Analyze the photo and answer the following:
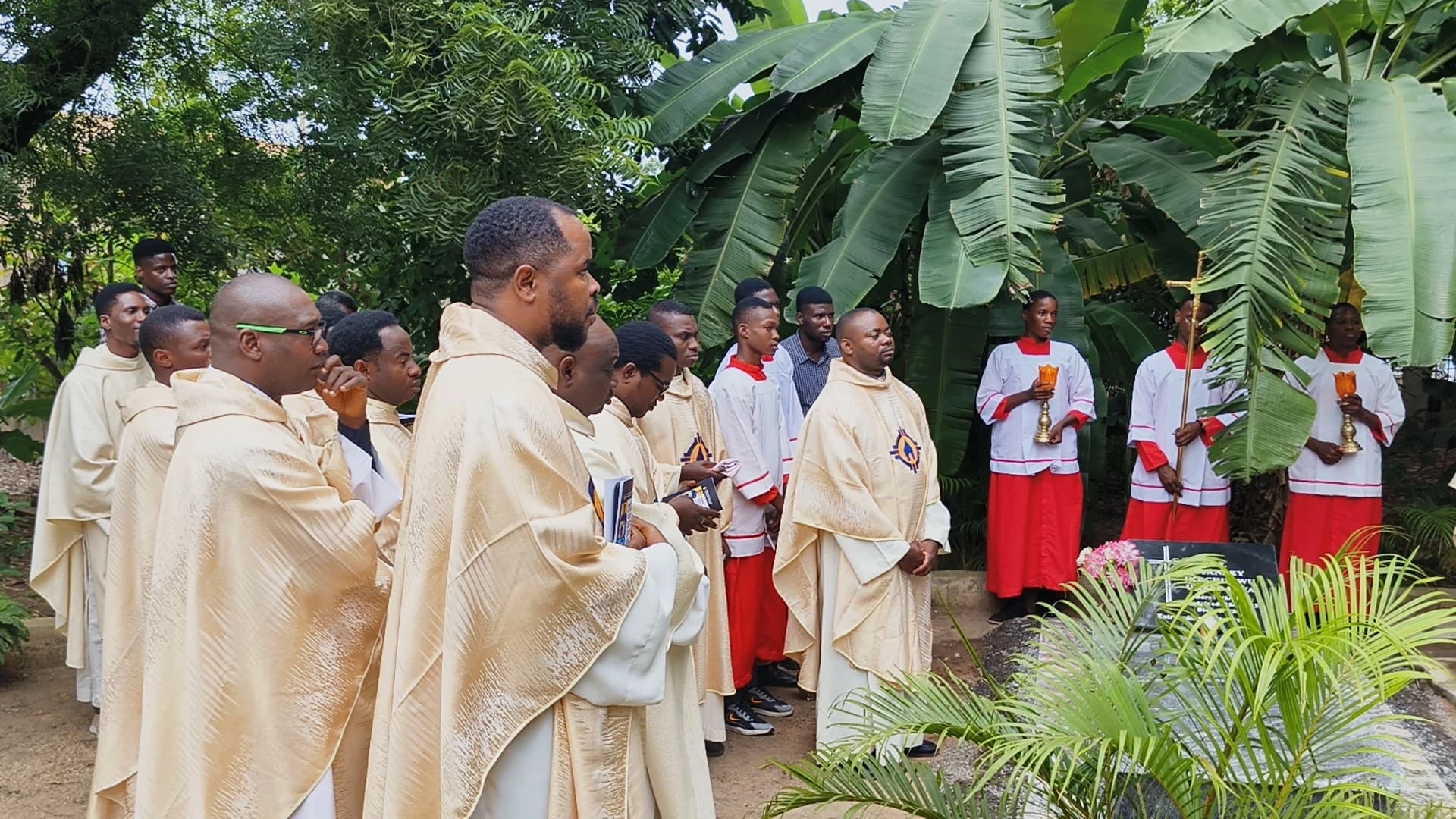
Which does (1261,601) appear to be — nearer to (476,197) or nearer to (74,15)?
(476,197)

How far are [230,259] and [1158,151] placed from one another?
619cm

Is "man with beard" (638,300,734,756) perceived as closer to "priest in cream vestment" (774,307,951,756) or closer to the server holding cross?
"priest in cream vestment" (774,307,951,756)

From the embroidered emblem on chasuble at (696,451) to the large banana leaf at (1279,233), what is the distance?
8.40 feet

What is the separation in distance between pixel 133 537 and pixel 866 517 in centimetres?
296

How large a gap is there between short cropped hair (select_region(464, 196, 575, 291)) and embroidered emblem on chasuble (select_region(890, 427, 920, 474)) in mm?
3002

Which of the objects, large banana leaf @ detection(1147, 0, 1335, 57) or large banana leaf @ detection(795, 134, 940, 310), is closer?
large banana leaf @ detection(1147, 0, 1335, 57)

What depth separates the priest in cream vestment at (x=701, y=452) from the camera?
5.86 metres

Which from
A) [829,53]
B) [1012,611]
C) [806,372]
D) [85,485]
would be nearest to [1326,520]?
[1012,611]

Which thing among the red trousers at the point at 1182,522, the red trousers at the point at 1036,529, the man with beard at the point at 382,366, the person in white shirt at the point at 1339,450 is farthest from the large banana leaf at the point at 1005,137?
the man with beard at the point at 382,366

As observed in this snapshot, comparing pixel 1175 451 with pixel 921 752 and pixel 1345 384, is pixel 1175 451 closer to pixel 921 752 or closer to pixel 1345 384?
pixel 1345 384

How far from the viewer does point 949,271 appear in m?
7.06

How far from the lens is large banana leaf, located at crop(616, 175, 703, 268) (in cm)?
873

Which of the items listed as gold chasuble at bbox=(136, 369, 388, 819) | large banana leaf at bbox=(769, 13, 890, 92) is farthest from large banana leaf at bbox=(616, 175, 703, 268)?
gold chasuble at bbox=(136, 369, 388, 819)

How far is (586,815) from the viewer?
2891mm
